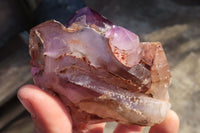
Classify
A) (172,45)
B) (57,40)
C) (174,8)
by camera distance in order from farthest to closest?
(174,8)
(172,45)
(57,40)

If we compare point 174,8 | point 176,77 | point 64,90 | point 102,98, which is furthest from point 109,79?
point 174,8

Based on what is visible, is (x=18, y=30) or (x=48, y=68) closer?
(x=48, y=68)

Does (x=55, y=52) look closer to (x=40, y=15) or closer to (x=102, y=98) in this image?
(x=102, y=98)

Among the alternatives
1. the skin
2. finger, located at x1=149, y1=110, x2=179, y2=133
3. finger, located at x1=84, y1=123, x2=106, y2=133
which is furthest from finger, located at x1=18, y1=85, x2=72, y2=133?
finger, located at x1=149, y1=110, x2=179, y2=133

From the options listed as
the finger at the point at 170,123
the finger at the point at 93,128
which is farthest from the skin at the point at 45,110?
the finger at the point at 170,123

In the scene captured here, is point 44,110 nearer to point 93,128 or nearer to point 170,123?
point 93,128

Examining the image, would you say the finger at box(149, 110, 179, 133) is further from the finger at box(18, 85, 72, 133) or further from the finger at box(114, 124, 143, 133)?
the finger at box(18, 85, 72, 133)
